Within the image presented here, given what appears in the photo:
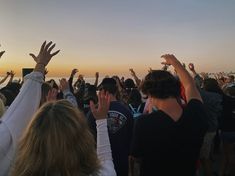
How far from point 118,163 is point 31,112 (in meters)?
2.54

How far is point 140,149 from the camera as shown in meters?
3.52

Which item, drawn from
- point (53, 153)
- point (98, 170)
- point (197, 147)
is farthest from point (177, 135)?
point (53, 153)

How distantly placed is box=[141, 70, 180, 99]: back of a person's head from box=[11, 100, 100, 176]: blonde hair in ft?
4.63

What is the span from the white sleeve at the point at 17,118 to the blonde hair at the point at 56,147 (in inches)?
16.4

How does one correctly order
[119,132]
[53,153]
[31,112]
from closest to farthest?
[53,153] → [31,112] → [119,132]

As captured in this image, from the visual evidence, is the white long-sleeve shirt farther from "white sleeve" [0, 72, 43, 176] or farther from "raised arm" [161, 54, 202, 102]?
"raised arm" [161, 54, 202, 102]

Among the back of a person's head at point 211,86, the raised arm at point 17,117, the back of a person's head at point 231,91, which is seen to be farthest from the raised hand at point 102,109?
the back of a person's head at point 231,91

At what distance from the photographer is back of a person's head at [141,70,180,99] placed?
3.50 m

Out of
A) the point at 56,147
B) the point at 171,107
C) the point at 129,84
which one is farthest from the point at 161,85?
the point at 129,84

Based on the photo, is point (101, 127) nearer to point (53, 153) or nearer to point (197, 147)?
point (53, 153)

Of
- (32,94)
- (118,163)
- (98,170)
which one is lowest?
(118,163)

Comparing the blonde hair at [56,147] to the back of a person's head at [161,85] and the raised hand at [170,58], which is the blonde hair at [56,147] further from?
the raised hand at [170,58]

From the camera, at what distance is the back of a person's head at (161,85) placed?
3.50m

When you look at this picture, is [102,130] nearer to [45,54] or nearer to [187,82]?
[45,54]
